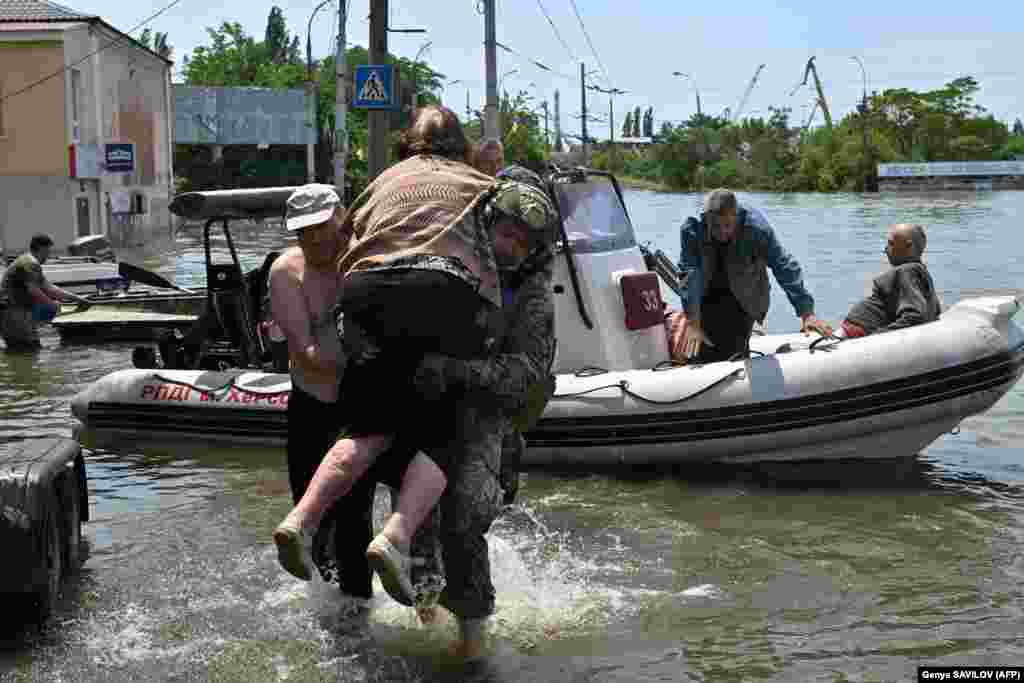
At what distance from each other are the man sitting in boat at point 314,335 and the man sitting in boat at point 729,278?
4003mm

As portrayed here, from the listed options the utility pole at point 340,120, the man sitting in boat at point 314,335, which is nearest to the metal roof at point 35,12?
the utility pole at point 340,120

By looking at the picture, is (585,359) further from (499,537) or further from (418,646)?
(418,646)

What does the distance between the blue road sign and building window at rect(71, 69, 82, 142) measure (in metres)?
21.9

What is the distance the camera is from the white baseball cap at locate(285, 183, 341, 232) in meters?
5.68

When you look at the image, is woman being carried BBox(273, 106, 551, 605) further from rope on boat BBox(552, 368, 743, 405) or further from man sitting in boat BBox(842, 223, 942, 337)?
man sitting in boat BBox(842, 223, 942, 337)

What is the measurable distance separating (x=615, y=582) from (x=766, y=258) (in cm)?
321

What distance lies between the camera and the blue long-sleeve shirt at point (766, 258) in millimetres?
9344

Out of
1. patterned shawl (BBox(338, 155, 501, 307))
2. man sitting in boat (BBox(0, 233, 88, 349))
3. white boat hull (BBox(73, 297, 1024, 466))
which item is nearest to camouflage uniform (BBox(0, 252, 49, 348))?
man sitting in boat (BBox(0, 233, 88, 349))

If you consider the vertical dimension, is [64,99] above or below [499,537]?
above

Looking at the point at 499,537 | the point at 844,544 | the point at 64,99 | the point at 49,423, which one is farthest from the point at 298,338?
the point at 64,99

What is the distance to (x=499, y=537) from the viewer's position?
762 cm

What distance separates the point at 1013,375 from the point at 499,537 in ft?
11.6

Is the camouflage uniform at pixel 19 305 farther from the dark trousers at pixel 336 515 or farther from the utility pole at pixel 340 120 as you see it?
the utility pole at pixel 340 120

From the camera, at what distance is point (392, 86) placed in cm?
1756
